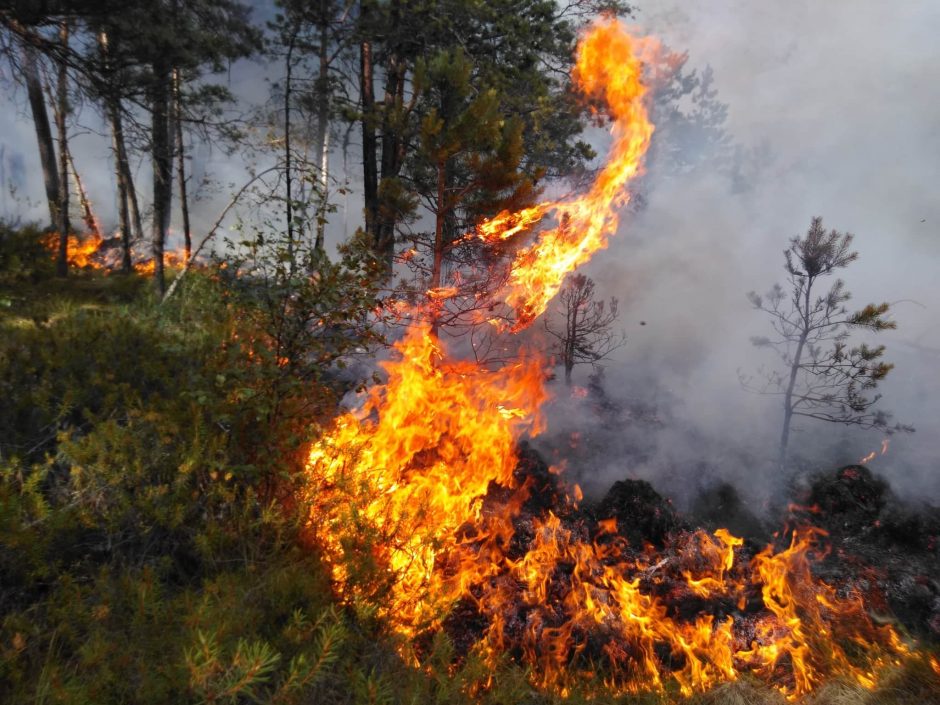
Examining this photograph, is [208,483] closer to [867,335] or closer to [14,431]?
[14,431]

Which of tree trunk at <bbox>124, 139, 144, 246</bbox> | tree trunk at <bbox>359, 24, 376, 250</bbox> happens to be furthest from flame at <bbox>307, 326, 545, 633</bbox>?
tree trunk at <bbox>124, 139, 144, 246</bbox>

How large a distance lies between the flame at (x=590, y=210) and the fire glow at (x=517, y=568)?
49 centimetres

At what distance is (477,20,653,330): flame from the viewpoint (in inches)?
329

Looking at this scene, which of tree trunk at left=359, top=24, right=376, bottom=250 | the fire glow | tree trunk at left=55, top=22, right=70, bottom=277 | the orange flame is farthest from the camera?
tree trunk at left=359, top=24, right=376, bottom=250

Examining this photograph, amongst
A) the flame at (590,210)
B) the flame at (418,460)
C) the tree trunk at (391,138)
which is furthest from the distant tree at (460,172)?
the flame at (418,460)

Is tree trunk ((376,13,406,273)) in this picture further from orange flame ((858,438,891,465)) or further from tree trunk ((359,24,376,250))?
orange flame ((858,438,891,465))

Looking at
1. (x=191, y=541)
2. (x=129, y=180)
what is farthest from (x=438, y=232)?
(x=129, y=180)

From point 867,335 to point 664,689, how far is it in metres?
21.7

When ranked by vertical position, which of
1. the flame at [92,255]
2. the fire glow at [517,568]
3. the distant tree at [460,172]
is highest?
the distant tree at [460,172]

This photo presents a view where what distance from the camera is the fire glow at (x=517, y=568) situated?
418 centimetres

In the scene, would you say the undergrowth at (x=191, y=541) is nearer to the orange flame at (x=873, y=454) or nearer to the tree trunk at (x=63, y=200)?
the tree trunk at (x=63, y=200)

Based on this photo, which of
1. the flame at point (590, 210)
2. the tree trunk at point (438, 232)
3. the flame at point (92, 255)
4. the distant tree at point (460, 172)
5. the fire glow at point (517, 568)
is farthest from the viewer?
the flame at point (92, 255)

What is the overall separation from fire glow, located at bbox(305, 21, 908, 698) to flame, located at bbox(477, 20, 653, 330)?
1.60 feet

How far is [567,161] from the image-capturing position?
12.2 m
